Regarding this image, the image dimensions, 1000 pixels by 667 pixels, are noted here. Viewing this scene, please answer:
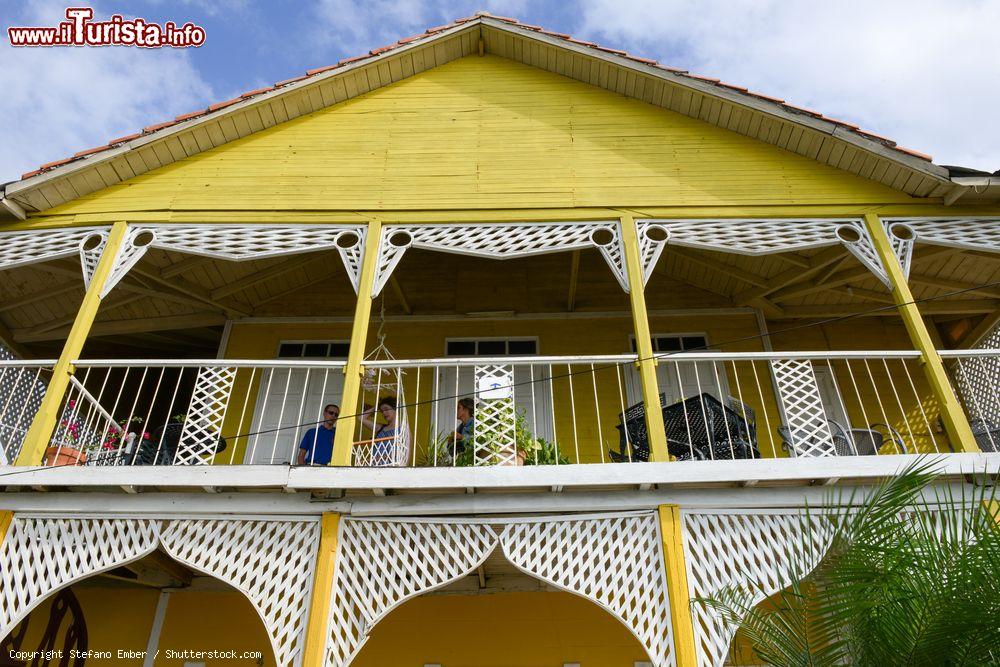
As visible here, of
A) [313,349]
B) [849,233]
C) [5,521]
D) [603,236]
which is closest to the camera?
[5,521]

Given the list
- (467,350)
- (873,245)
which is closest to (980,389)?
(873,245)

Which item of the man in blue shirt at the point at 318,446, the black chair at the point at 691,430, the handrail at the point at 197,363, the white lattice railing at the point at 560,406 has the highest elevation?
the white lattice railing at the point at 560,406

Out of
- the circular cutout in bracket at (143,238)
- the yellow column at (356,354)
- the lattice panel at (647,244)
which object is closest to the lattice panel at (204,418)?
the yellow column at (356,354)

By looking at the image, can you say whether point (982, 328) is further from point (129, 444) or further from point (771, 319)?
point (129, 444)

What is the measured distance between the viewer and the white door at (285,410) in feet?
30.9

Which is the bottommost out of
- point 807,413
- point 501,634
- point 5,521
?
point 501,634

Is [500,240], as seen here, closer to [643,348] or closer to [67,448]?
[643,348]

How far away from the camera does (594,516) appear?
5.96m

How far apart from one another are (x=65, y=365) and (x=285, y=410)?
328 centimetres

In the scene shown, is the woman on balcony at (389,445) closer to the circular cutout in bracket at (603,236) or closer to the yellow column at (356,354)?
the yellow column at (356,354)

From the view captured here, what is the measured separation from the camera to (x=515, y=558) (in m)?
5.88

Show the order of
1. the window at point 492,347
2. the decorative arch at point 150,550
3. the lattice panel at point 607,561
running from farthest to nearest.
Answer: the window at point 492,347
the decorative arch at point 150,550
the lattice panel at point 607,561

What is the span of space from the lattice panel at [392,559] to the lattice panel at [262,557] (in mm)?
295

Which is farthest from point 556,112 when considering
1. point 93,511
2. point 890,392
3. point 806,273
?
point 93,511
